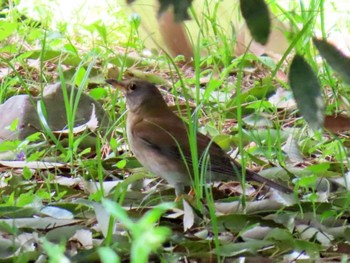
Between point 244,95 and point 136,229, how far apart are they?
4219mm

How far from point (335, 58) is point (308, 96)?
11 centimetres

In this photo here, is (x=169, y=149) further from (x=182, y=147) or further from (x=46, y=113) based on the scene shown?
(x=46, y=113)

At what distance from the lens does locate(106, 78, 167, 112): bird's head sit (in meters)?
4.89

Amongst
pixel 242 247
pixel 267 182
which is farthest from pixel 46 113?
pixel 242 247

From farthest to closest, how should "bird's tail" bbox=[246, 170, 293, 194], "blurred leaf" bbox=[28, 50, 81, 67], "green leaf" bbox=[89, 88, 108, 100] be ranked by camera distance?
"blurred leaf" bbox=[28, 50, 81, 67]
"green leaf" bbox=[89, 88, 108, 100]
"bird's tail" bbox=[246, 170, 293, 194]

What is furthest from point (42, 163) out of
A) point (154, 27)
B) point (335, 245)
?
point (335, 245)

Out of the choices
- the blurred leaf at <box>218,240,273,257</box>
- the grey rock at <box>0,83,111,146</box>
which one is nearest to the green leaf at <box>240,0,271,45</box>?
the blurred leaf at <box>218,240,273,257</box>

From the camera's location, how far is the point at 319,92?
7.14 ft

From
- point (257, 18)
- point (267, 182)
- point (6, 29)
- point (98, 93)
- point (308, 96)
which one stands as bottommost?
point (98, 93)

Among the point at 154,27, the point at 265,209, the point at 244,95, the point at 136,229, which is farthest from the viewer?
the point at 244,95

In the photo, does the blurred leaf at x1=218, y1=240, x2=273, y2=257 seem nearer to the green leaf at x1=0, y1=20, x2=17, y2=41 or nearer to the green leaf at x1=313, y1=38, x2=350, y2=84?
the green leaf at x1=313, y1=38, x2=350, y2=84

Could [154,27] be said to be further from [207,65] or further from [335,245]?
[335,245]

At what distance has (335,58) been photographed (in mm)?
2127

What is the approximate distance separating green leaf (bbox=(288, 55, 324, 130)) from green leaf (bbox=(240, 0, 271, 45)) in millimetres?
156
